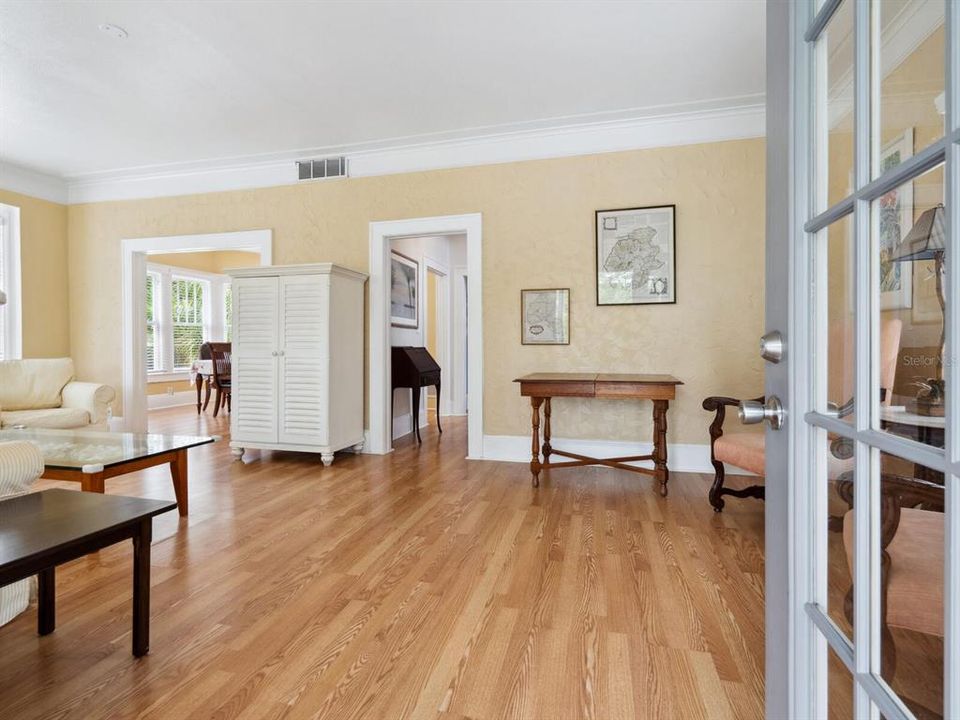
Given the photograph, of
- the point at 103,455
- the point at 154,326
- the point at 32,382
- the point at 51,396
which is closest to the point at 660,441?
the point at 103,455

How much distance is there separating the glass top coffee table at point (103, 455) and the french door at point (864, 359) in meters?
2.68

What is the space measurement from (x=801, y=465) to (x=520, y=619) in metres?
1.28

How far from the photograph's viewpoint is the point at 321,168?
4559mm

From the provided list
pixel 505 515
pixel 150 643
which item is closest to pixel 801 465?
pixel 150 643

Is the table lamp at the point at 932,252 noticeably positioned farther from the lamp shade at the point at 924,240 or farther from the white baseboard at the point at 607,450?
the white baseboard at the point at 607,450

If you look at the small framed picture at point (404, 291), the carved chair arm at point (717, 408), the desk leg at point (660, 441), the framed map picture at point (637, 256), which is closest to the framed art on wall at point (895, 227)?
the carved chair arm at point (717, 408)

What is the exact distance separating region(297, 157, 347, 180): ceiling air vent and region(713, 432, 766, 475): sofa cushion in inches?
152

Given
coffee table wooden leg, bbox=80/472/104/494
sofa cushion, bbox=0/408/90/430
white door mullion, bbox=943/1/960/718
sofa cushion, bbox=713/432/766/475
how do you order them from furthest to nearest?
sofa cushion, bbox=0/408/90/430 → sofa cushion, bbox=713/432/766/475 → coffee table wooden leg, bbox=80/472/104/494 → white door mullion, bbox=943/1/960/718

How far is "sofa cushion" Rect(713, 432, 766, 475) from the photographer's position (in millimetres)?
2584

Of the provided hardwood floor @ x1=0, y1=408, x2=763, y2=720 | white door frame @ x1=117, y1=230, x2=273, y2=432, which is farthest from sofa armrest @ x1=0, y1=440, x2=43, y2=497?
white door frame @ x1=117, y1=230, x2=273, y2=432

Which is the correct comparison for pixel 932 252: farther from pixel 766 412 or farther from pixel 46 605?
pixel 46 605

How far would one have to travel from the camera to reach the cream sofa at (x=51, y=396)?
161 inches

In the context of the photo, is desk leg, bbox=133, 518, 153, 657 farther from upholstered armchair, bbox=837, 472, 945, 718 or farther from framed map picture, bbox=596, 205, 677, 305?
framed map picture, bbox=596, 205, 677, 305

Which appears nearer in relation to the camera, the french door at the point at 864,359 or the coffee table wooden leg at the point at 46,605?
the french door at the point at 864,359
